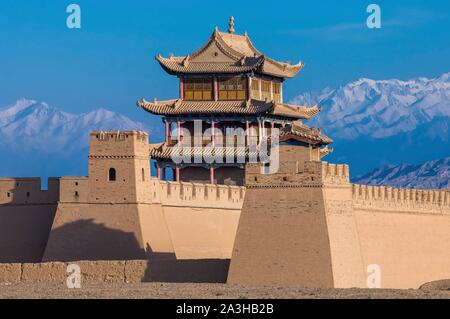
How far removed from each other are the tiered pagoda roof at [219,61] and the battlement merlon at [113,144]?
50.7ft

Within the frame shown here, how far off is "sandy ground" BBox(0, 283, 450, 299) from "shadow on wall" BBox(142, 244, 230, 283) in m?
2.36

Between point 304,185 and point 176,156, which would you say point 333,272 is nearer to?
point 304,185

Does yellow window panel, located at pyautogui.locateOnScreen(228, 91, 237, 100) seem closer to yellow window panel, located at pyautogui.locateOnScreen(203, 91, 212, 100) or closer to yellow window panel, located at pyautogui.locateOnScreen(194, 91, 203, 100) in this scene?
yellow window panel, located at pyautogui.locateOnScreen(203, 91, 212, 100)

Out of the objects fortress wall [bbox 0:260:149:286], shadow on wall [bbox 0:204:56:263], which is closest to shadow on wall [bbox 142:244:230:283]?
fortress wall [bbox 0:260:149:286]

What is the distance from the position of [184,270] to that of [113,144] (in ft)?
25.1

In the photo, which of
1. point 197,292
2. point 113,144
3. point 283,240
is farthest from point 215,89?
point 197,292

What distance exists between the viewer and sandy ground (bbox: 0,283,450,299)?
162 ft

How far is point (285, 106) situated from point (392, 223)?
15.8 m

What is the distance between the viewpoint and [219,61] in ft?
263

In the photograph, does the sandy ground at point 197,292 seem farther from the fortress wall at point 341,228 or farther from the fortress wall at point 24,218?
the fortress wall at point 24,218

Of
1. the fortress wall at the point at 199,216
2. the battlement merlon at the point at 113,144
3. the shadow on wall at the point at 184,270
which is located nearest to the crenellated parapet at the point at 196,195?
the fortress wall at the point at 199,216

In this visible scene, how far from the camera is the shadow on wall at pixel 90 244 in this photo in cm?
6375

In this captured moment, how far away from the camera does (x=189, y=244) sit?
2694 inches
